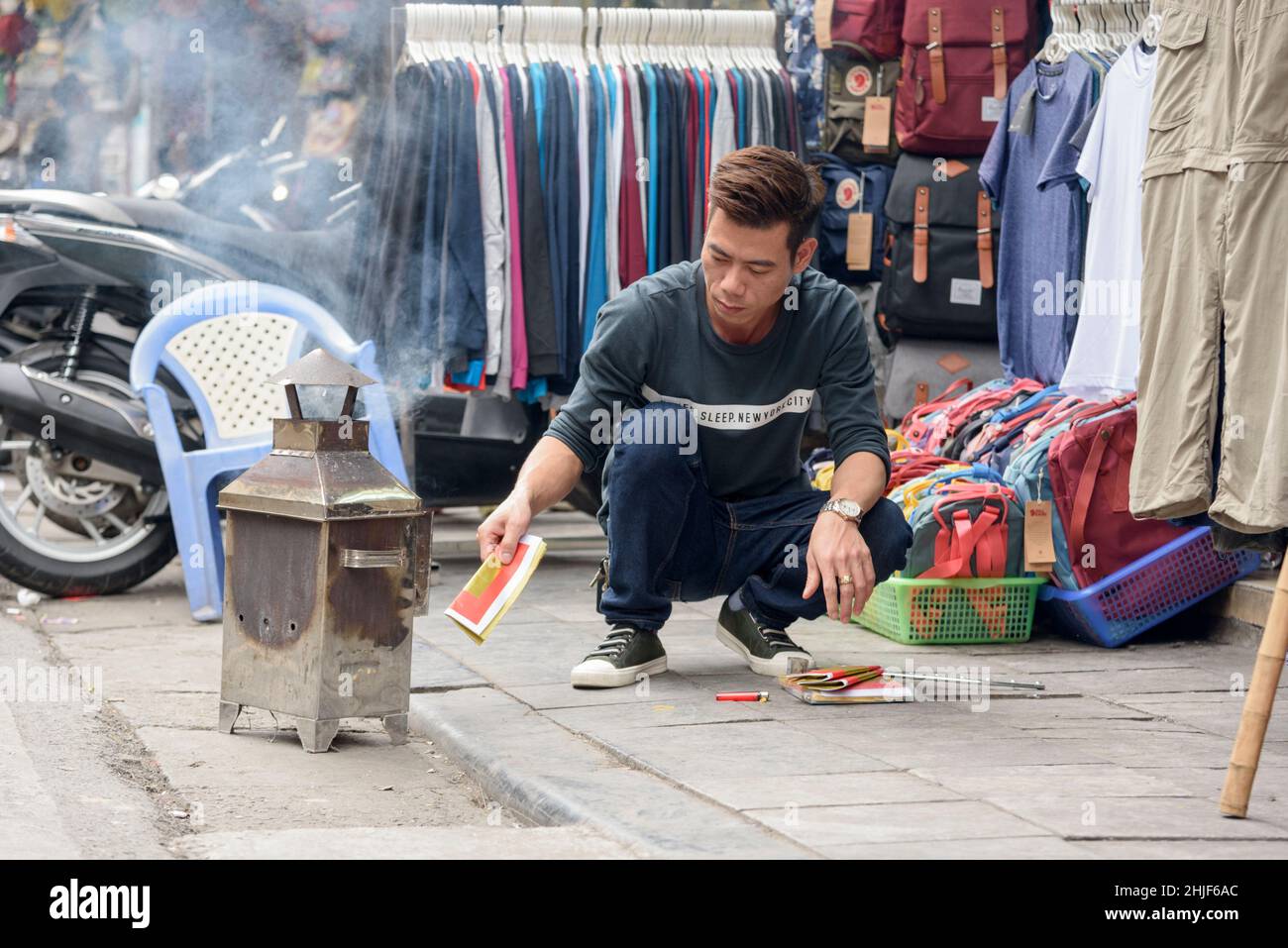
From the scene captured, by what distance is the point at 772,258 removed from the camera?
3746 mm

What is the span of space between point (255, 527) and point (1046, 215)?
349cm

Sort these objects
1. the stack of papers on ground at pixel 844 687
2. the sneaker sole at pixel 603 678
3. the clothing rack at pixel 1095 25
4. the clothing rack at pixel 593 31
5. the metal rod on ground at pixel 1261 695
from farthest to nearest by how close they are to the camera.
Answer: the clothing rack at pixel 593 31, the clothing rack at pixel 1095 25, the sneaker sole at pixel 603 678, the stack of papers on ground at pixel 844 687, the metal rod on ground at pixel 1261 695

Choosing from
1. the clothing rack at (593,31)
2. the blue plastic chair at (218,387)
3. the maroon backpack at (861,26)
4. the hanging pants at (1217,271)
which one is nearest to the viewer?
the hanging pants at (1217,271)

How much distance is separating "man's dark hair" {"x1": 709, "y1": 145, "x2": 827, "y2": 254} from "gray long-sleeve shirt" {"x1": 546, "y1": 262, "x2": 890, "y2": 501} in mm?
294

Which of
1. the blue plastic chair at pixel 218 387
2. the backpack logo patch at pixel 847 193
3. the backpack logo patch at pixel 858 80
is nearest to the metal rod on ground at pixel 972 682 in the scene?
the blue plastic chair at pixel 218 387

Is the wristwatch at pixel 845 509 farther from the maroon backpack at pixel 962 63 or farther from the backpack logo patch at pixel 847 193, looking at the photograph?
the backpack logo patch at pixel 847 193

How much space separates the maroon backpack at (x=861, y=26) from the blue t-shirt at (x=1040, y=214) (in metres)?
0.72

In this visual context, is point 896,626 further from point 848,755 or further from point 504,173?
point 504,173

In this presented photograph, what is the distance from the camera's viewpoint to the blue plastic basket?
479 centimetres

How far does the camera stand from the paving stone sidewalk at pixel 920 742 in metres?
2.73

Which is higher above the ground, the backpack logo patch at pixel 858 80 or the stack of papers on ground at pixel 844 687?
the backpack logo patch at pixel 858 80

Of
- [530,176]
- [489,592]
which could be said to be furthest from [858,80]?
[489,592]

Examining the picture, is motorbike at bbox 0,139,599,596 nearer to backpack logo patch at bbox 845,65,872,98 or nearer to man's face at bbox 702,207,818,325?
backpack logo patch at bbox 845,65,872,98
